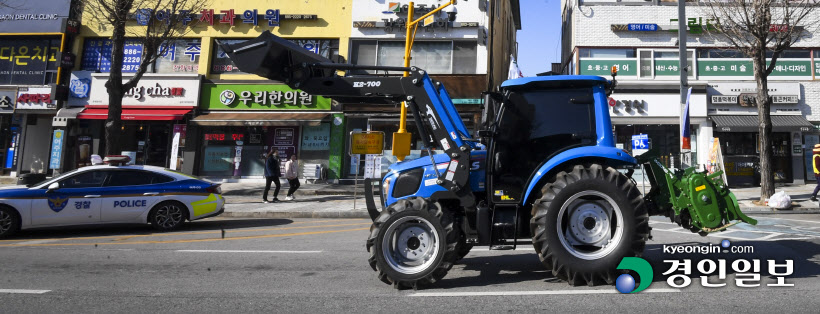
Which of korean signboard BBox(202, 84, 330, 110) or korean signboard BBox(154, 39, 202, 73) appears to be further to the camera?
korean signboard BBox(154, 39, 202, 73)

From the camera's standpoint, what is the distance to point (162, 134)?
2066 cm

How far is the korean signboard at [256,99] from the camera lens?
19.9 meters

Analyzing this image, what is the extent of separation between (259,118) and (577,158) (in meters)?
16.9

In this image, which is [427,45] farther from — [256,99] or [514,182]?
[514,182]

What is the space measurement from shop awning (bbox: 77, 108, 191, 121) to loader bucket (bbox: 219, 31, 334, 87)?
17.1 metres

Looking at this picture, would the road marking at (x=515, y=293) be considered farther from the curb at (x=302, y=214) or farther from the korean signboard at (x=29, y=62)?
the korean signboard at (x=29, y=62)

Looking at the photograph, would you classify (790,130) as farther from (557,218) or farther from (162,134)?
(162,134)

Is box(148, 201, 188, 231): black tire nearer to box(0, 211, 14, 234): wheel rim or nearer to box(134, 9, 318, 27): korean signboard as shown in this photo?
box(0, 211, 14, 234): wheel rim

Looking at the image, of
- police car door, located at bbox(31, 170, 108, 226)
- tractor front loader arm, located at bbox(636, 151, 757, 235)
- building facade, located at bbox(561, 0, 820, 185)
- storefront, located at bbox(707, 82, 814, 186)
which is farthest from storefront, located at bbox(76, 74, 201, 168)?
storefront, located at bbox(707, 82, 814, 186)

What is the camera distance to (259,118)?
19.1m

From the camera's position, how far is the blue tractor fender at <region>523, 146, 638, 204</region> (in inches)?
174

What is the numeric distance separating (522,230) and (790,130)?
20.6 meters

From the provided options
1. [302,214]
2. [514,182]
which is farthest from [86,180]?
[514,182]

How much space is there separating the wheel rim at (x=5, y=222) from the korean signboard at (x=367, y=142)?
7.43 meters
